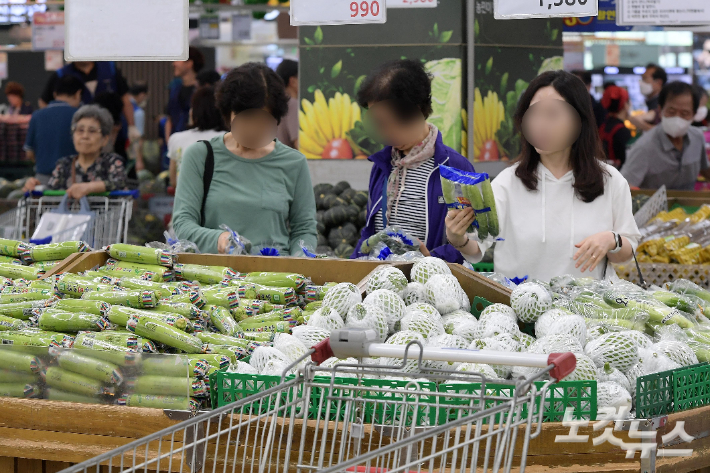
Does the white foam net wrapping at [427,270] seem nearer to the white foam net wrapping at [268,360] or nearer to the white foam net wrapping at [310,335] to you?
the white foam net wrapping at [310,335]

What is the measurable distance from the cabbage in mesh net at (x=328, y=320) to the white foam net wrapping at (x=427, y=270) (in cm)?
50

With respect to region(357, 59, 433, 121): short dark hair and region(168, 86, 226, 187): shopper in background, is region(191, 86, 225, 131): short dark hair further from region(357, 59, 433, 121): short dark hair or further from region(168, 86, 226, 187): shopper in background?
region(357, 59, 433, 121): short dark hair

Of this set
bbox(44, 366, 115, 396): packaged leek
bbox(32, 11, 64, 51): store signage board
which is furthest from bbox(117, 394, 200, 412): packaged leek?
bbox(32, 11, 64, 51): store signage board

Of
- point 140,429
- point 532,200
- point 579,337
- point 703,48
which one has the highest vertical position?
point 703,48

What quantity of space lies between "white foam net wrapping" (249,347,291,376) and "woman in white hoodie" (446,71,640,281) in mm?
1297

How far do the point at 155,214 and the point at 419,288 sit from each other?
570cm

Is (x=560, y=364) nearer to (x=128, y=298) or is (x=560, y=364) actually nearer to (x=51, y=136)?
(x=128, y=298)

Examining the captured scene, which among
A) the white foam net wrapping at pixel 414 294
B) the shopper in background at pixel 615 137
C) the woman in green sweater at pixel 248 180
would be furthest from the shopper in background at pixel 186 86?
the white foam net wrapping at pixel 414 294

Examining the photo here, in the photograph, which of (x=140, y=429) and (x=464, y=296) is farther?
(x=464, y=296)

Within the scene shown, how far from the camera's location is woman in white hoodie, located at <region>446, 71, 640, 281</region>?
12.8ft

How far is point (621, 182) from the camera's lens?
397 centimetres

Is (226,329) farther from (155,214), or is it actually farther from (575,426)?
(155,214)

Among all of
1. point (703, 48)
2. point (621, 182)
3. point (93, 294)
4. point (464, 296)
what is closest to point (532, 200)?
point (621, 182)

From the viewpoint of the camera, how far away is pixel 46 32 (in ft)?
37.1
